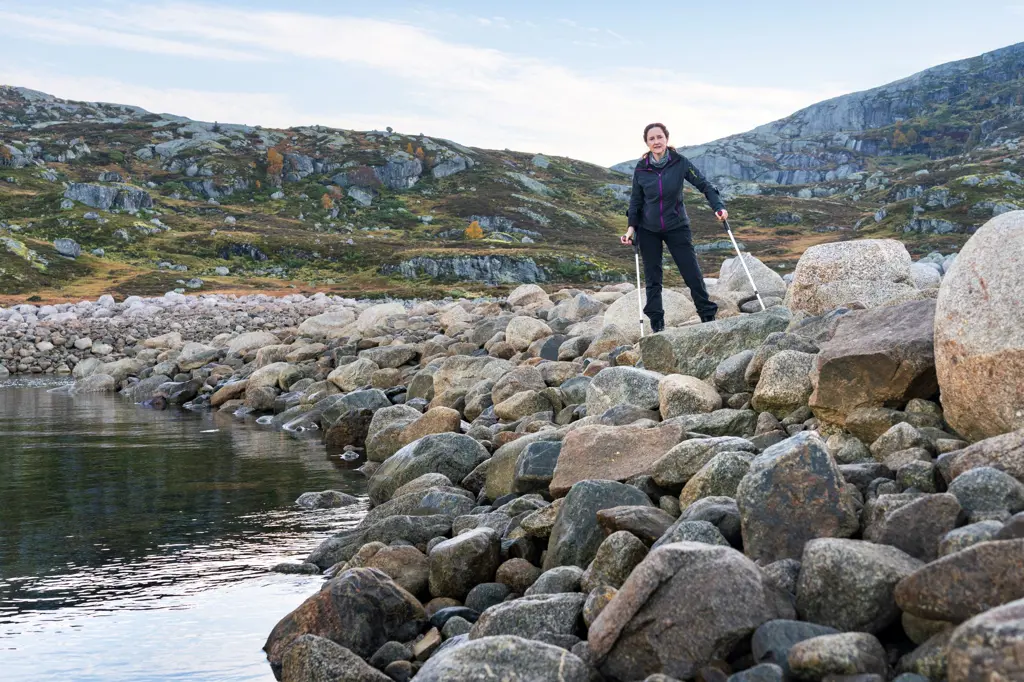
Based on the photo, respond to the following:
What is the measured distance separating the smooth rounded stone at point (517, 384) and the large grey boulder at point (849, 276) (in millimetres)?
4074

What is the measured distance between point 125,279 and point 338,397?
66.5m

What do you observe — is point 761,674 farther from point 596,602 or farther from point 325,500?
point 325,500

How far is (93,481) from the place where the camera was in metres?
14.0

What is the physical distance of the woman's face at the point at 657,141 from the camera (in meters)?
13.0

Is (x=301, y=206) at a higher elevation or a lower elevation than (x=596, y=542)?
higher

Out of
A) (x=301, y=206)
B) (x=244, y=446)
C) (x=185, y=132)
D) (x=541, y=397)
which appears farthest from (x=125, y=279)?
(x=185, y=132)

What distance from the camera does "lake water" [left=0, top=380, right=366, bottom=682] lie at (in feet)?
24.2

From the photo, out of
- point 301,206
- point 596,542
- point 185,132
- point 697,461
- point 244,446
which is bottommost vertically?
point 244,446

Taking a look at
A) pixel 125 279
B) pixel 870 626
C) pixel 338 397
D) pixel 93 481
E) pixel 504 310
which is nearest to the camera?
pixel 870 626

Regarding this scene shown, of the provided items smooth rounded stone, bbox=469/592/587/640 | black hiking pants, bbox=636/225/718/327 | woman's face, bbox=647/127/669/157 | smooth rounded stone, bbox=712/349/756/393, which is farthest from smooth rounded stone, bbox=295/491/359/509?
smooth rounded stone, bbox=469/592/587/640

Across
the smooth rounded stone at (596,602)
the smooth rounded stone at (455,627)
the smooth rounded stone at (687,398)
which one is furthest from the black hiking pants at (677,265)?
the smooth rounded stone at (596,602)

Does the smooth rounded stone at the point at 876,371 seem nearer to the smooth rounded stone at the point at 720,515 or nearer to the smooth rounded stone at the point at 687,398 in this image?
the smooth rounded stone at the point at 687,398

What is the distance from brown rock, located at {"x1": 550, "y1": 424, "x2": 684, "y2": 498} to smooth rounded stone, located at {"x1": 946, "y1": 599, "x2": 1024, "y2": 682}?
191 inches

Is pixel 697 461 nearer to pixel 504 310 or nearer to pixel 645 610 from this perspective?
pixel 645 610
